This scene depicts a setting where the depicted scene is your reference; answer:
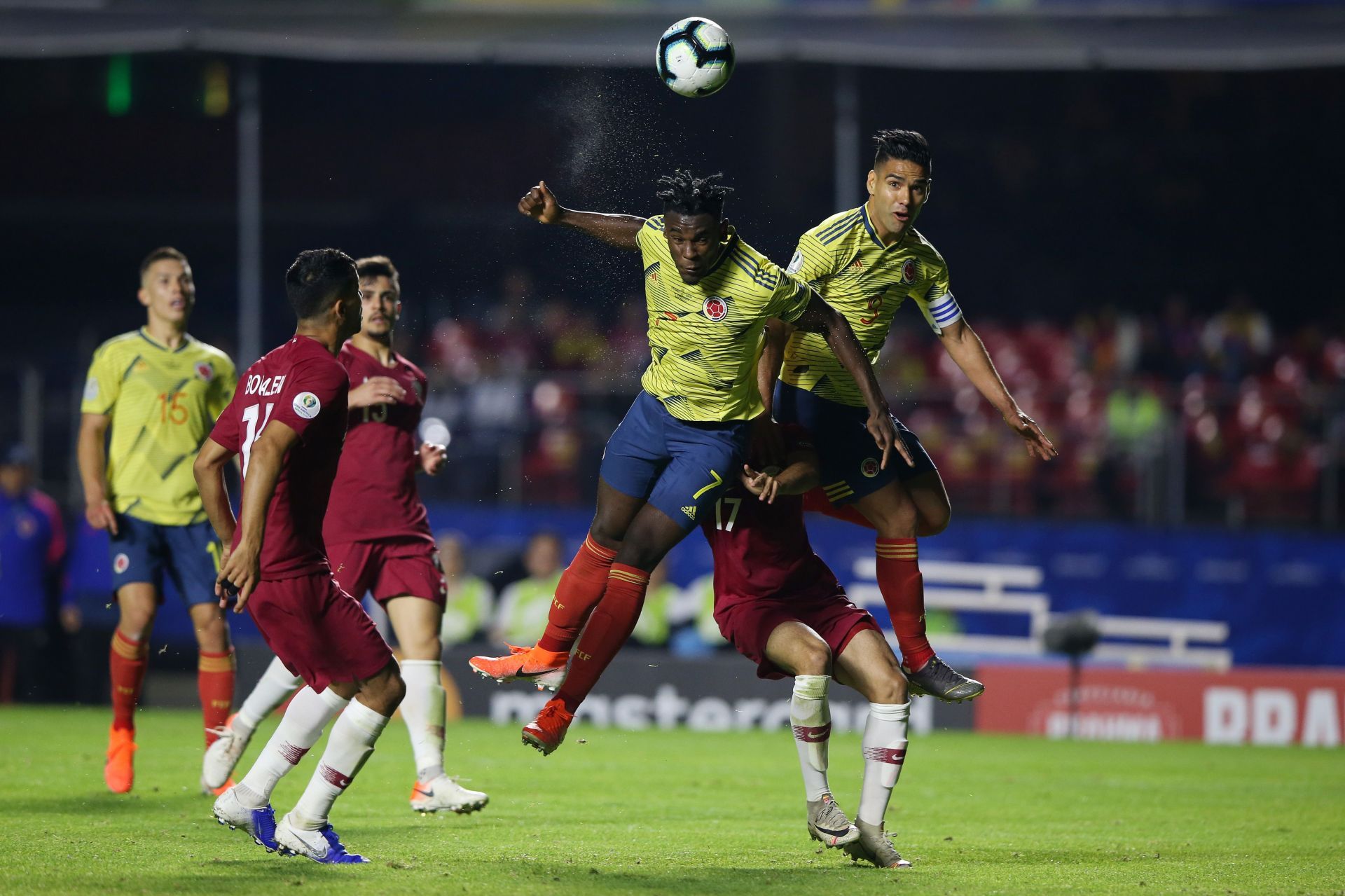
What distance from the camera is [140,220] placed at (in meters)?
25.8

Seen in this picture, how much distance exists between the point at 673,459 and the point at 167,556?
10.4ft

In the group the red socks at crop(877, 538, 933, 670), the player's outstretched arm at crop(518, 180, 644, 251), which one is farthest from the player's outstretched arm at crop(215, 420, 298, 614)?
the red socks at crop(877, 538, 933, 670)

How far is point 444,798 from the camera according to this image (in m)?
7.57

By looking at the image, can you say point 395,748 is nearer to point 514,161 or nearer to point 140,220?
point 514,161

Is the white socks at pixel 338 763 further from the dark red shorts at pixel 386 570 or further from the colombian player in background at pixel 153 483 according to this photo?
the colombian player in background at pixel 153 483

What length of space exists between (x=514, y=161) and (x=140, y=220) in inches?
243

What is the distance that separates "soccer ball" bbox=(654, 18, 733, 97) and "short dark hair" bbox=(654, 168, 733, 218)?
682mm

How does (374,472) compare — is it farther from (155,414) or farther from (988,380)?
(988,380)

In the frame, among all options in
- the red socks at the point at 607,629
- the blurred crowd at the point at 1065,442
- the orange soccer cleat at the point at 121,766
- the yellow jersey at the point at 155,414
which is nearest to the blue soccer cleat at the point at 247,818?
the red socks at the point at 607,629

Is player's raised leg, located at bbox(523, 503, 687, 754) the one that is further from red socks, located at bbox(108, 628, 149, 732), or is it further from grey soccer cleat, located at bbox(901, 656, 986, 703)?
red socks, located at bbox(108, 628, 149, 732)

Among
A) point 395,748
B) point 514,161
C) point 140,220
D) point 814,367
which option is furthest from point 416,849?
point 140,220

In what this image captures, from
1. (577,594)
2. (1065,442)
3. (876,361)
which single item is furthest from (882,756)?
(1065,442)

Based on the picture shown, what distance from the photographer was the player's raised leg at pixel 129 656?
8203mm

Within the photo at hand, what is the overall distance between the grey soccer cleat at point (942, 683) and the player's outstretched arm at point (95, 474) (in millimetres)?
4004
